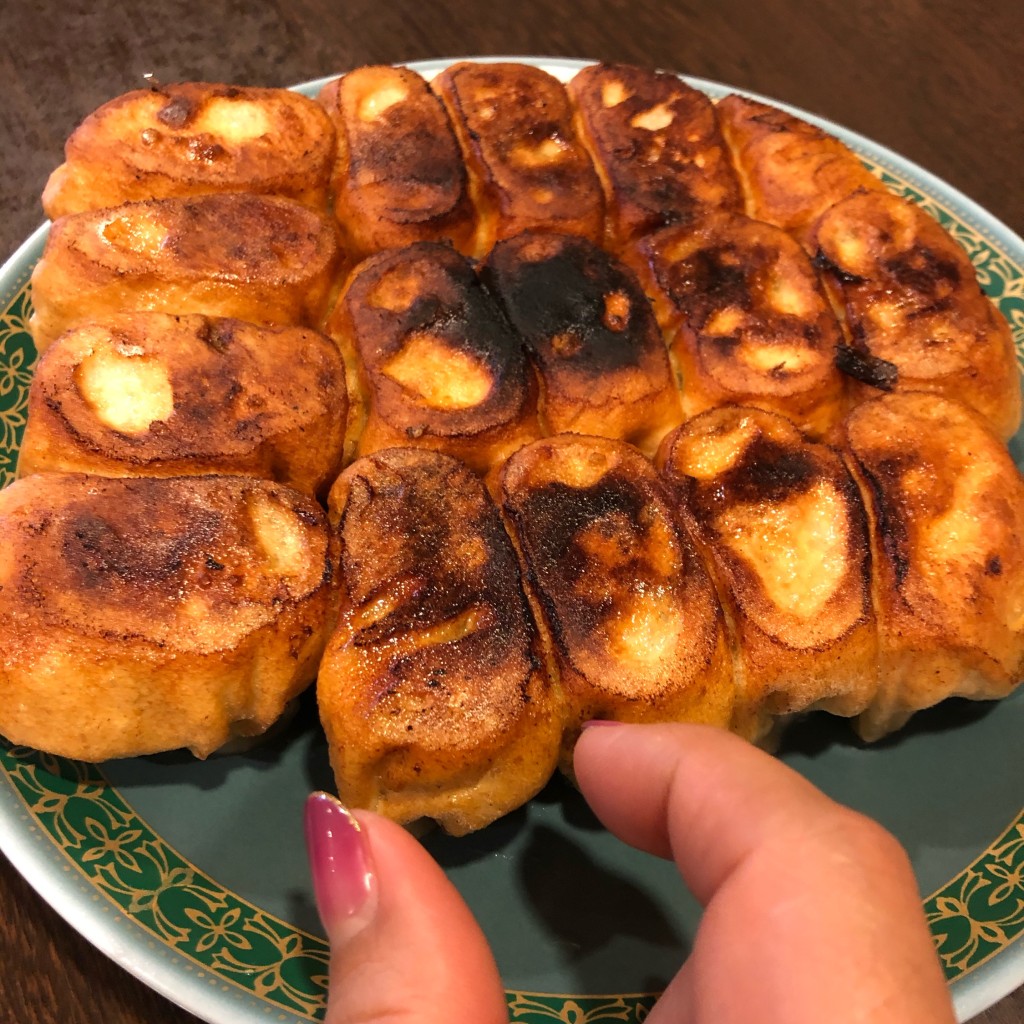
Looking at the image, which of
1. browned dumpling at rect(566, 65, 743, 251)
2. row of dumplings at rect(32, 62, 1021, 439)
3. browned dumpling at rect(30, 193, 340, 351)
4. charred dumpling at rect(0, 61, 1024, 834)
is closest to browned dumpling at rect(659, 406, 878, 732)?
charred dumpling at rect(0, 61, 1024, 834)

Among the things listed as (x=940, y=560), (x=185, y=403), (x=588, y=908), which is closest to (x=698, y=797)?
(x=588, y=908)

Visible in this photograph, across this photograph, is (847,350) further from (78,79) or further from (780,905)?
(78,79)

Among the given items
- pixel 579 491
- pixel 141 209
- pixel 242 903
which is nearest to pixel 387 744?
pixel 242 903

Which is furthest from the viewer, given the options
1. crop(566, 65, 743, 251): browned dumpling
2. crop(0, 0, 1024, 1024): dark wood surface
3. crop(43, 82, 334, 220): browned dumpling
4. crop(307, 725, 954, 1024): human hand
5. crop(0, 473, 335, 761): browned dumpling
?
crop(0, 0, 1024, 1024): dark wood surface

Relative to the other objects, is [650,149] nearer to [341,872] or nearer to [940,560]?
[940,560]

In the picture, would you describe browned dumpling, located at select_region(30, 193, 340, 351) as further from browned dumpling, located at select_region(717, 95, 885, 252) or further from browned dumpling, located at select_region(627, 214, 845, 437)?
browned dumpling, located at select_region(717, 95, 885, 252)
